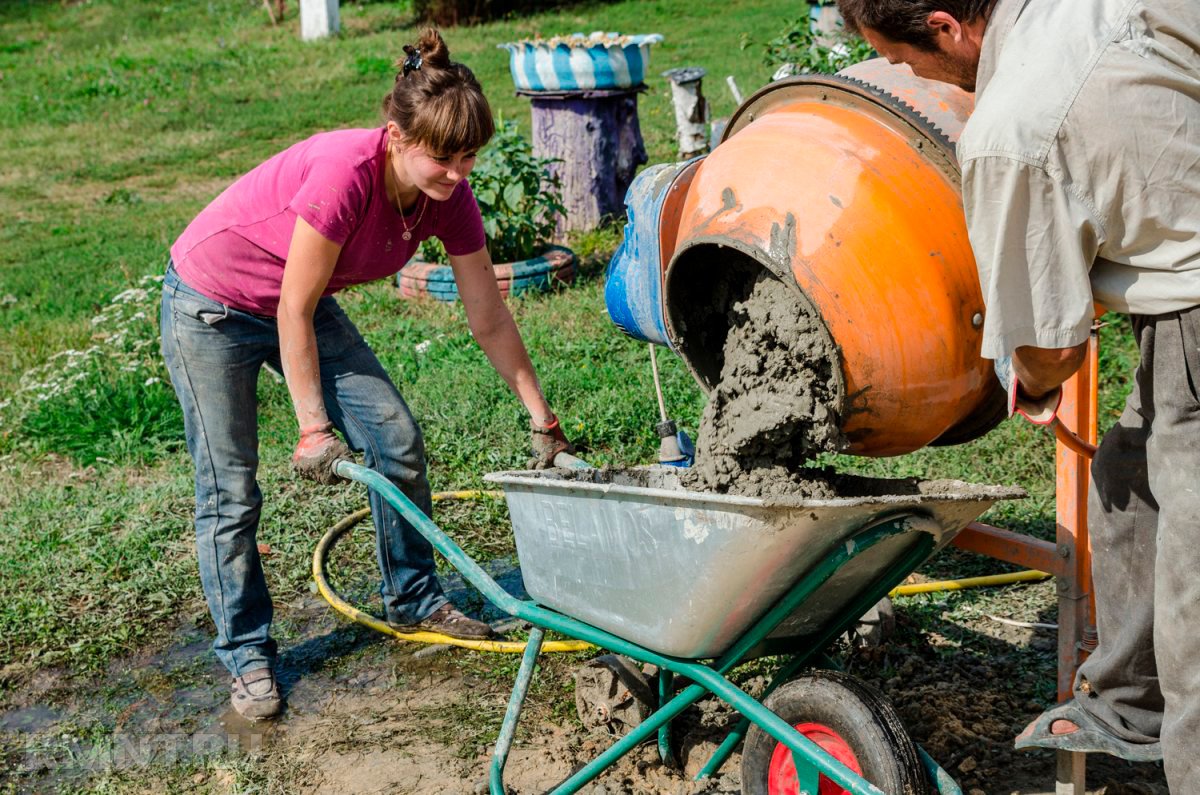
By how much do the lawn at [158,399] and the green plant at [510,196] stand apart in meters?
0.36

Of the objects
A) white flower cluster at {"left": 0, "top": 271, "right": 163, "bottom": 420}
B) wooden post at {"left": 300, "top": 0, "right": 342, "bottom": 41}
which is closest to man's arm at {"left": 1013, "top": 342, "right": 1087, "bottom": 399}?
white flower cluster at {"left": 0, "top": 271, "right": 163, "bottom": 420}

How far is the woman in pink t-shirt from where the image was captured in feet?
9.54

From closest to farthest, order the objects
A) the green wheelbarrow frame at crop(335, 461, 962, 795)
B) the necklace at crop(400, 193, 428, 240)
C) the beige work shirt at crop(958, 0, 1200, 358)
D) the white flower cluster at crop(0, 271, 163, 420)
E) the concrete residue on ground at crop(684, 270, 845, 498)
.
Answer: the beige work shirt at crop(958, 0, 1200, 358) → the green wheelbarrow frame at crop(335, 461, 962, 795) → the concrete residue on ground at crop(684, 270, 845, 498) → the necklace at crop(400, 193, 428, 240) → the white flower cluster at crop(0, 271, 163, 420)

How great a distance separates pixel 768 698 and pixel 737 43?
37.8ft

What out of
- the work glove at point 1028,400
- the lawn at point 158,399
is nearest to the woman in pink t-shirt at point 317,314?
the lawn at point 158,399

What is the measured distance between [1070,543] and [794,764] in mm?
794

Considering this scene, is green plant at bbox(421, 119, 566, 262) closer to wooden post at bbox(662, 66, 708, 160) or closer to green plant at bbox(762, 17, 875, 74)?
wooden post at bbox(662, 66, 708, 160)

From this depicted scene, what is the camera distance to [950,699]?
313 centimetres

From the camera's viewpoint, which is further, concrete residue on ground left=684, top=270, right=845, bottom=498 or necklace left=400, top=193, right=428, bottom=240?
necklace left=400, top=193, right=428, bottom=240

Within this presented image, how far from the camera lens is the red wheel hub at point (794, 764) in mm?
2455

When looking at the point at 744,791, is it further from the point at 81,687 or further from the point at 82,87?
the point at 82,87

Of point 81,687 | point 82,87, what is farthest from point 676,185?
point 82,87

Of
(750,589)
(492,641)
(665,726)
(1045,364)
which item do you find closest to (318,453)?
(492,641)

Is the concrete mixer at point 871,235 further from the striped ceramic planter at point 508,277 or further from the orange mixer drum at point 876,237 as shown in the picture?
the striped ceramic planter at point 508,277
